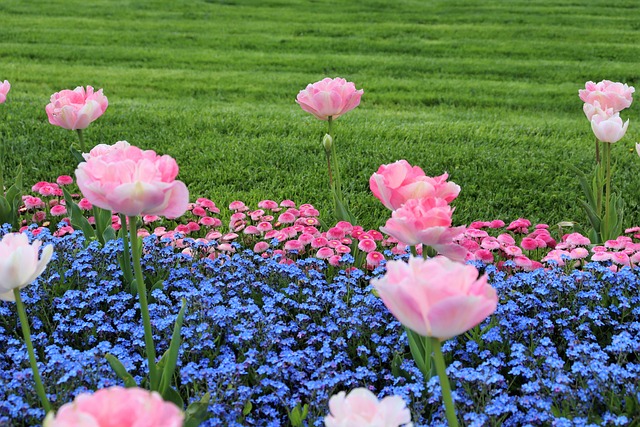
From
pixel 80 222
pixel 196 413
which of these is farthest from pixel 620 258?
pixel 80 222

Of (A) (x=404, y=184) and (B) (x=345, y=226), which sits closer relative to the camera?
(A) (x=404, y=184)

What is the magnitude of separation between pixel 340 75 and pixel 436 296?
7346 mm

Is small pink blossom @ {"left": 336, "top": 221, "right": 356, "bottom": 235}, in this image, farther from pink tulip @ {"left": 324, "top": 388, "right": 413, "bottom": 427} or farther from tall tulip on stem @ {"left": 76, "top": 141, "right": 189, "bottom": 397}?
pink tulip @ {"left": 324, "top": 388, "right": 413, "bottom": 427}

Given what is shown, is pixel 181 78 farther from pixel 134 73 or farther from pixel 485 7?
pixel 485 7

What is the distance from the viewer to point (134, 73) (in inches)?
311

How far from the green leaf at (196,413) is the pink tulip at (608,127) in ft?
6.17

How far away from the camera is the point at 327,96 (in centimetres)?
267

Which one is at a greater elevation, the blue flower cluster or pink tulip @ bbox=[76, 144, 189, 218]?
pink tulip @ bbox=[76, 144, 189, 218]

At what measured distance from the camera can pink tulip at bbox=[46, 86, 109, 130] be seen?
2682 mm

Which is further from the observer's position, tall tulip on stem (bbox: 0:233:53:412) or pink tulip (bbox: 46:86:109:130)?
pink tulip (bbox: 46:86:109:130)

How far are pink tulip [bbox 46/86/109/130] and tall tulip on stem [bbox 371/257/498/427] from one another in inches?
75.3

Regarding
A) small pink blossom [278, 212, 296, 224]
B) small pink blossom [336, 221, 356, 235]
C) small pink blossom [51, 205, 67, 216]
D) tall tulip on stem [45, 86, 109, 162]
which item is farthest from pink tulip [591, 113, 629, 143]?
small pink blossom [51, 205, 67, 216]

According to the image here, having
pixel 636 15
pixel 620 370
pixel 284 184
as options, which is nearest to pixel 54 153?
pixel 284 184

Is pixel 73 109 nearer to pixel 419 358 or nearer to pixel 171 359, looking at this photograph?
pixel 171 359
